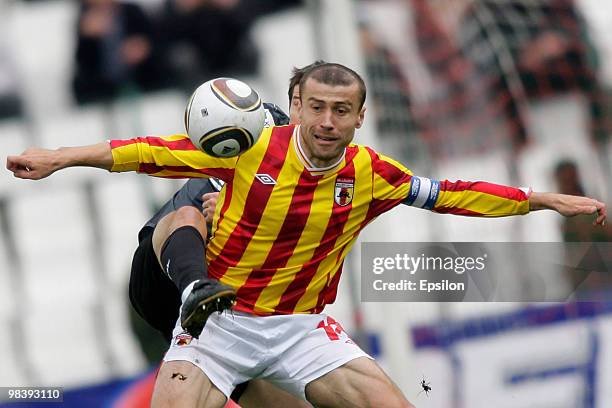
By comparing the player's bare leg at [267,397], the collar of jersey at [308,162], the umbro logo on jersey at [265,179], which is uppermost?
the collar of jersey at [308,162]

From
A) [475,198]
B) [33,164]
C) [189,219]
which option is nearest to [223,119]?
[189,219]

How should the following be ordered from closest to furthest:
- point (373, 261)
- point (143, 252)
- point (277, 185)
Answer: point (277, 185) < point (143, 252) < point (373, 261)

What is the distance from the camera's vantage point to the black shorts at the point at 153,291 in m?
5.15

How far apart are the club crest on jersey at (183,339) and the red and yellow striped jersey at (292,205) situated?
25 cm

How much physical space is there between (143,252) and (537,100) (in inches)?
117

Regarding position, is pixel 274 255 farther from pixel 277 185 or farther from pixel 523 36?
pixel 523 36

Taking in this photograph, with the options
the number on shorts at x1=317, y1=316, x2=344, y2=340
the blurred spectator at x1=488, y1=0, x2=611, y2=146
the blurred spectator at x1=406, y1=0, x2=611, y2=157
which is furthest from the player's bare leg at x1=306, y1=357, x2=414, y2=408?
the blurred spectator at x1=488, y1=0, x2=611, y2=146

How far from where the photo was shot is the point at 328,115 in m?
4.36

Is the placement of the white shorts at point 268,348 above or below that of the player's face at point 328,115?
below

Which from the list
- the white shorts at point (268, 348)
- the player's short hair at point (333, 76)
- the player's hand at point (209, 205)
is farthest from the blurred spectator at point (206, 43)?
the white shorts at point (268, 348)

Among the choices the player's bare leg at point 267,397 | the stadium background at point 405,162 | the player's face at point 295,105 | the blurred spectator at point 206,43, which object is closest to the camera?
the player's face at point 295,105

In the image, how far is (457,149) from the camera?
7031mm

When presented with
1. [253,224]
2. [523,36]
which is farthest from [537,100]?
[253,224]

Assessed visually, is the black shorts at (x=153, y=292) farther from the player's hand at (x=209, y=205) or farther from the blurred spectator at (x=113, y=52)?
the blurred spectator at (x=113, y=52)
